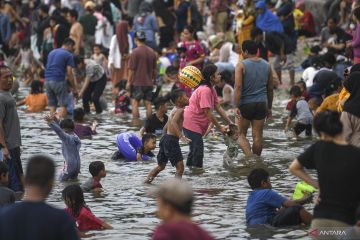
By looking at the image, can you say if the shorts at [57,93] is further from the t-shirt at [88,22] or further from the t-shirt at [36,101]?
the t-shirt at [88,22]

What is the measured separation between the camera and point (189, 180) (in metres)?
14.1

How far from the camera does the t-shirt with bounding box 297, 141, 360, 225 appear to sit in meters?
7.75

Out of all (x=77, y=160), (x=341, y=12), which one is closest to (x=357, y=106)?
(x=77, y=160)

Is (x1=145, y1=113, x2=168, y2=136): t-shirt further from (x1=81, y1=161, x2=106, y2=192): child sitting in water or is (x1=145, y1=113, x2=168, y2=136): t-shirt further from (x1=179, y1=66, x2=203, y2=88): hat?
(x1=81, y1=161, x2=106, y2=192): child sitting in water

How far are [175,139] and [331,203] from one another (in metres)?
5.91

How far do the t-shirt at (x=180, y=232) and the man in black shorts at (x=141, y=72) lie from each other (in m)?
13.8

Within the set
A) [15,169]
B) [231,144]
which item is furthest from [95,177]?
[231,144]

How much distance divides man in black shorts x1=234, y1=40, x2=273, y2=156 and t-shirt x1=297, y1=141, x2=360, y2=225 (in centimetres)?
698

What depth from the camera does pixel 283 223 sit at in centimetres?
1080

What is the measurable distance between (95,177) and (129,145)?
8.24 feet

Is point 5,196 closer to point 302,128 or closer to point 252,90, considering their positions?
point 252,90

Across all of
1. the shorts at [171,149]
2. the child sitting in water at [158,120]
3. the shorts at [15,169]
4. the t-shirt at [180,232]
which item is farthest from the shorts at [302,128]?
the t-shirt at [180,232]

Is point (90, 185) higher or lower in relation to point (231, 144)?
lower

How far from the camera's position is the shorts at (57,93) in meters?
19.8
